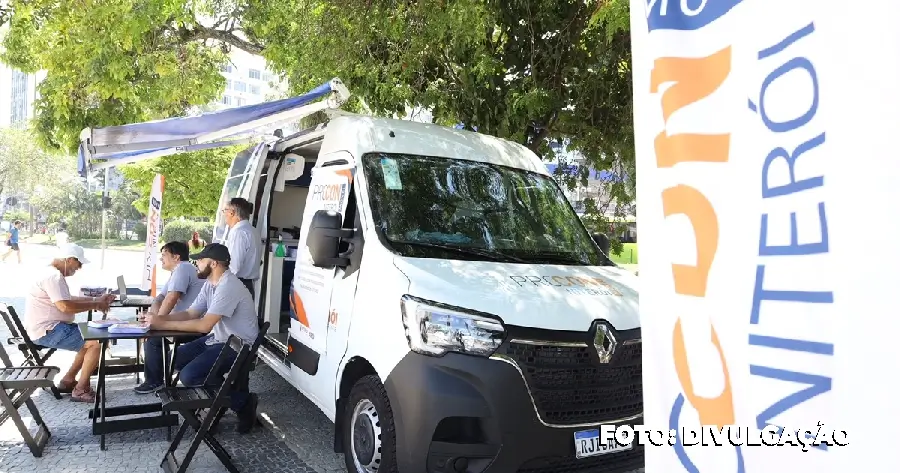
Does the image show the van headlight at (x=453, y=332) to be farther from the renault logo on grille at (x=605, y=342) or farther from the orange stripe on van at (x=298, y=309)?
the orange stripe on van at (x=298, y=309)

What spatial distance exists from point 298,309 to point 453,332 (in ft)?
7.15

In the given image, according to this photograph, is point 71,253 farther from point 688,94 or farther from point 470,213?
point 688,94

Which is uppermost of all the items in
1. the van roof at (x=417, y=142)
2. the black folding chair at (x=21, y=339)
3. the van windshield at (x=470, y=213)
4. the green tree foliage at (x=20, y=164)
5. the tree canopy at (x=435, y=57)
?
the green tree foliage at (x=20, y=164)

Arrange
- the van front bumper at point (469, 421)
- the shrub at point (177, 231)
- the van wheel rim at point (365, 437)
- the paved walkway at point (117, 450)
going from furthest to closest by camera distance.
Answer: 1. the shrub at point (177, 231)
2. the paved walkway at point (117, 450)
3. the van wheel rim at point (365, 437)
4. the van front bumper at point (469, 421)

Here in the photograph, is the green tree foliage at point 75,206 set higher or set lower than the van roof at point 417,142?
higher

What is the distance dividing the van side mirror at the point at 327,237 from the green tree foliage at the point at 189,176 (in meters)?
12.8

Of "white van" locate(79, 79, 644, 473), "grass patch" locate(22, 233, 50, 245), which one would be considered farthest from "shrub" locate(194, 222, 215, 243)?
"white van" locate(79, 79, 644, 473)

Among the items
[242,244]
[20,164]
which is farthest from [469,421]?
[20,164]

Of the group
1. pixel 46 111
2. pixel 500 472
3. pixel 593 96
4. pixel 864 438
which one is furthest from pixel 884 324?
pixel 46 111

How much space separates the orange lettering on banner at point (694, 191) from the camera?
1.74 meters

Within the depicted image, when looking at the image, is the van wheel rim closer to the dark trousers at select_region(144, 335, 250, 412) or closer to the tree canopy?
the dark trousers at select_region(144, 335, 250, 412)

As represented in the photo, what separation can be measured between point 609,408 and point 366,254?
169 cm

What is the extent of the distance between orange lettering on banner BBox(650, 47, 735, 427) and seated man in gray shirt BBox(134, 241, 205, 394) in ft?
16.5

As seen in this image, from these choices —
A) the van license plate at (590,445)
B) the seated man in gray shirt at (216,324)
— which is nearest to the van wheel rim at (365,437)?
the van license plate at (590,445)
